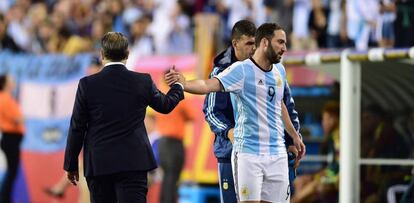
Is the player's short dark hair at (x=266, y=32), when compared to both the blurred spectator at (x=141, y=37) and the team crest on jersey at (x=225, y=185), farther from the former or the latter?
the blurred spectator at (x=141, y=37)

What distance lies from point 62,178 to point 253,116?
11.8 m

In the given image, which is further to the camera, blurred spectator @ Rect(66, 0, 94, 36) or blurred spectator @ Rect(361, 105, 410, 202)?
blurred spectator @ Rect(66, 0, 94, 36)

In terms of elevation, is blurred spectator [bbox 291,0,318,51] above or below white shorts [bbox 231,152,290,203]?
above

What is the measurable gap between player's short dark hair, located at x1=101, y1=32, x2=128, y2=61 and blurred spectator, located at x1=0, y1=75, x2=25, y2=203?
10096 millimetres

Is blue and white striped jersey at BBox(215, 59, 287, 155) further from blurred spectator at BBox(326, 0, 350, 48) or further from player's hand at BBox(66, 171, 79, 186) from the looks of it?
blurred spectator at BBox(326, 0, 350, 48)

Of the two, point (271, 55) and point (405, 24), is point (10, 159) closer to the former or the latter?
point (405, 24)

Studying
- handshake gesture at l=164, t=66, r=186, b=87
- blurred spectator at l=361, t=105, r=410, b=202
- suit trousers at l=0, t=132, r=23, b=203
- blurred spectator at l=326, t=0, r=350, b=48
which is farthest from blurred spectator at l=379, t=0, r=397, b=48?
handshake gesture at l=164, t=66, r=186, b=87

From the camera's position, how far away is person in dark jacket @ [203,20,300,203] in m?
9.62

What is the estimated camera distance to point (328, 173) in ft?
50.5

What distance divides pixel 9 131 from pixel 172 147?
298 cm

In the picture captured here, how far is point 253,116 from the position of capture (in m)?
9.16

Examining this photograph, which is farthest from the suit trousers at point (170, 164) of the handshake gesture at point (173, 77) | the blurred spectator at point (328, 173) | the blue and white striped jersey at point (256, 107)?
the handshake gesture at point (173, 77)

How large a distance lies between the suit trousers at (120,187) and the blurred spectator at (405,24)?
6751mm

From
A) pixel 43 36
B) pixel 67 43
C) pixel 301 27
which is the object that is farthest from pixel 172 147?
pixel 43 36
